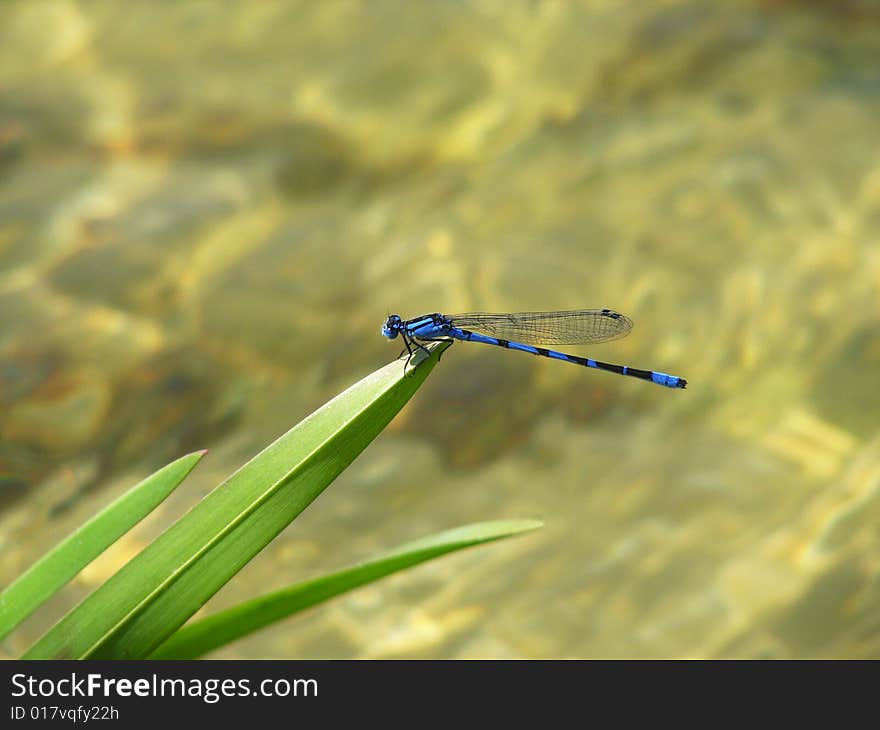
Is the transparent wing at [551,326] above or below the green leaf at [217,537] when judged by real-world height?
above

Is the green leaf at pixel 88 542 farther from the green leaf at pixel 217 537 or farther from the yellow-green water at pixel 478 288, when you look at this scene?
the yellow-green water at pixel 478 288

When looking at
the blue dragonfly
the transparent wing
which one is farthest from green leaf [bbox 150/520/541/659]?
the transparent wing

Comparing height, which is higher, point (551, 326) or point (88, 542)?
point (551, 326)

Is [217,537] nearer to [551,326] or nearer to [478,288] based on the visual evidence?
[551,326]

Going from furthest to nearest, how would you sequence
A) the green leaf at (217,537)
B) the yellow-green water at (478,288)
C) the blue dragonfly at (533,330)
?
the yellow-green water at (478,288), the blue dragonfly at (533,330), the green leaf at (217,537)

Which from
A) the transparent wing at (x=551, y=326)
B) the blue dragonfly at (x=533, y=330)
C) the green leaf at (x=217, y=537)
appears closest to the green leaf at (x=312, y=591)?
the green leaf at (x=217, y=537)

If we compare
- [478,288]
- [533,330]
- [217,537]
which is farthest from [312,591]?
[478,288]
